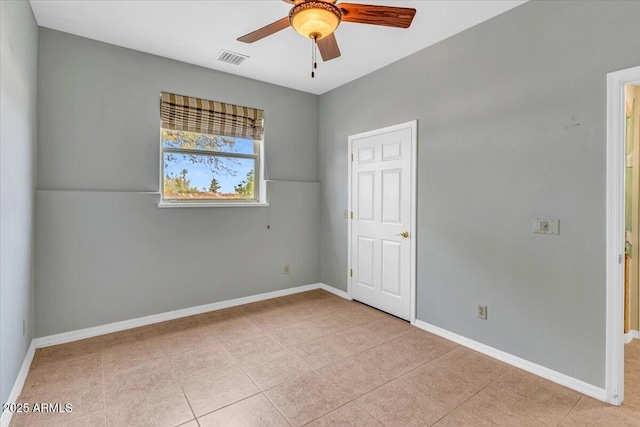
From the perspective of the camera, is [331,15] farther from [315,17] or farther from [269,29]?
[269,29]

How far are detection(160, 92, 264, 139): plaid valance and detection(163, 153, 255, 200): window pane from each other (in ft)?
1.03

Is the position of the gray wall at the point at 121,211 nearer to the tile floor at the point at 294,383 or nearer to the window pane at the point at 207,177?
the window pane at the point at 207,177

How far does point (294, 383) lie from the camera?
2.25m

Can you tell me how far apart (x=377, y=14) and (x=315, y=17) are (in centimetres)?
40

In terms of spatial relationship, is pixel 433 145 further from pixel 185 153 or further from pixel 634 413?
pixel 185 153

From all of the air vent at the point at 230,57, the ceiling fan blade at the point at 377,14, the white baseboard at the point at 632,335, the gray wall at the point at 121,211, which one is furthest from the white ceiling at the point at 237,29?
the white baseboard at the point at 632,335

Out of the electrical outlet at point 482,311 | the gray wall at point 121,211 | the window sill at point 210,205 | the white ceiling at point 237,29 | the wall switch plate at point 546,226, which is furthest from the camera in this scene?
the window sill at point 210,205

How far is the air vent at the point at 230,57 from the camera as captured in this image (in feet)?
10.7

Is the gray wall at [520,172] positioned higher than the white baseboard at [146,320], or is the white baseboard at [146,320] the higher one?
the gray wall at [520,172]

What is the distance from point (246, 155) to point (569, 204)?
3315mm

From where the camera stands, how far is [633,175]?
2.96 meters

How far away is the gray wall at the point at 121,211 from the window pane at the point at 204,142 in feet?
0.58

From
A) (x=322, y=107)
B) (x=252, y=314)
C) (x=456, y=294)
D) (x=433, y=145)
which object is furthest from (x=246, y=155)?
(x=456, y=294)

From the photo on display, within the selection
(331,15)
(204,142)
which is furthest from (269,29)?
(204,142)
